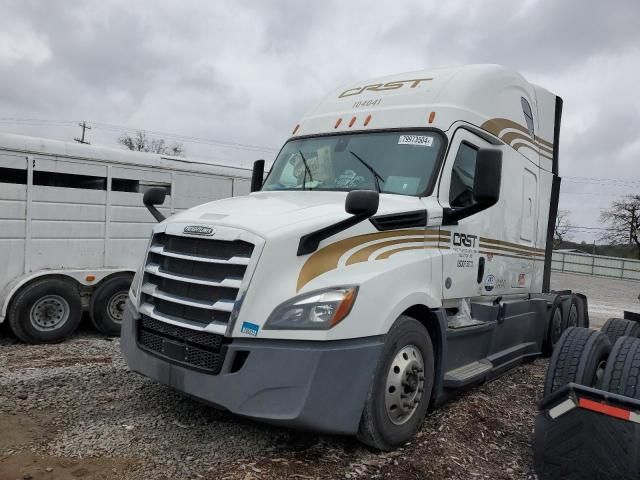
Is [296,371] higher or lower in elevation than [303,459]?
higher

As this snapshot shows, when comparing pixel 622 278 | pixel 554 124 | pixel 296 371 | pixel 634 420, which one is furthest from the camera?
pixel 622 278

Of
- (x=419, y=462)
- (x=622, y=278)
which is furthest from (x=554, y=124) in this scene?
(x=622, y=278)

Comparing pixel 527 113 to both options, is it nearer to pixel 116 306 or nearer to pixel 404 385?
pixel 404 385

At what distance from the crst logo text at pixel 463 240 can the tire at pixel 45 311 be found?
5344mm

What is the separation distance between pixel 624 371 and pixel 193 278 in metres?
3.13

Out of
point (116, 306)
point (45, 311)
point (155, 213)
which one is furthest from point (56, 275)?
point (155, 213)

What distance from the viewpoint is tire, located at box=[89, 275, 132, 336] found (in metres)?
7.53

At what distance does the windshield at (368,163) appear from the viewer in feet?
15.0

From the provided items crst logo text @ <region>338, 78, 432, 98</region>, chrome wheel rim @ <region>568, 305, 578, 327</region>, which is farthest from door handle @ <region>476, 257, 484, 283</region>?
chrome wheel rim @ <region>568, 305, 578, 327</region>

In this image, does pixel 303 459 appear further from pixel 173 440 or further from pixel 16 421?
pixel 16 421

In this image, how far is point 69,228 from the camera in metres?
7.29

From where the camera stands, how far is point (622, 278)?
32156 mm

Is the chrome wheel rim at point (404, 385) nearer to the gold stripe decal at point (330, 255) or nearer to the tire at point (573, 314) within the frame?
the gold stripe decal at point (330, 255)

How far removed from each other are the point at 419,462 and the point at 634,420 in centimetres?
138
